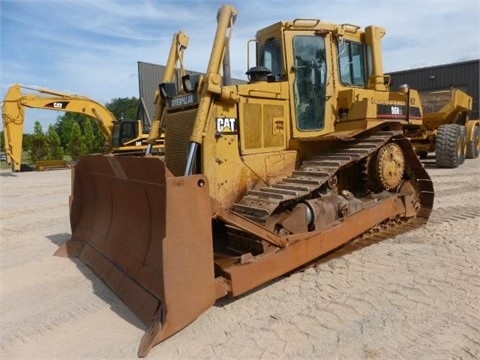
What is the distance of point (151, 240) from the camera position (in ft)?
11.8

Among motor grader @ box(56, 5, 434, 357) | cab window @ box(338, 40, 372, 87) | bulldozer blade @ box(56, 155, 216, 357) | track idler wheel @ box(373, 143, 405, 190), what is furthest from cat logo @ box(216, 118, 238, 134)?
track idler wheel @ box(373, 143, 405, 190)

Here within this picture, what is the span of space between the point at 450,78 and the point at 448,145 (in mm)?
11232

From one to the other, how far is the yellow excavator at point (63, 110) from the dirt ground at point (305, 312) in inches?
439

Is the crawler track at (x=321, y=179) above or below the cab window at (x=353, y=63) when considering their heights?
below

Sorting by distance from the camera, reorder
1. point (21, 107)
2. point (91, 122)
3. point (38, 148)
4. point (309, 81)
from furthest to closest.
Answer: point (91, 122) < point (38, 148) < point (21, 107) < point (309, 81)

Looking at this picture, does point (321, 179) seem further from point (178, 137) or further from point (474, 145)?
point (474, 145)

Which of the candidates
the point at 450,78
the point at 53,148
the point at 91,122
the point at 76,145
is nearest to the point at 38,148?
the point at 53,148

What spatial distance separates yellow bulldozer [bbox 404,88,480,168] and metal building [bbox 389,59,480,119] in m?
6.20

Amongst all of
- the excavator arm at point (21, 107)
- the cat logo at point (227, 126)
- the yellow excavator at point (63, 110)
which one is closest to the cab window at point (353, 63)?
the cat logo at point (227, 126)

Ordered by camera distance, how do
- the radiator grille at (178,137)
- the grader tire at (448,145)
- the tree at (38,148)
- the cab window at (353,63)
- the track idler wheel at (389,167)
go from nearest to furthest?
1. the radiator grille at (178,137)
2. the track idler wheel at (389,167)
3. the cab window at (353,63)
4. the grader tire at (448,145)
5. the tree at (38,148)

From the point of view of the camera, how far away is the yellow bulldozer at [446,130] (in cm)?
1214

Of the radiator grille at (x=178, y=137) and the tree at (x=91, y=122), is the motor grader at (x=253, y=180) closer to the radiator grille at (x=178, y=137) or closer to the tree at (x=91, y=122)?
the radiator grille at (x=178, y=137)

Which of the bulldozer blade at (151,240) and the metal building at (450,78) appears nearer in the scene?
the bulldozer blade at (151,240)

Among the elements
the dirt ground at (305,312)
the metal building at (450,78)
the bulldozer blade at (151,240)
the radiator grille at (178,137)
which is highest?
the metal building at (450,78)
